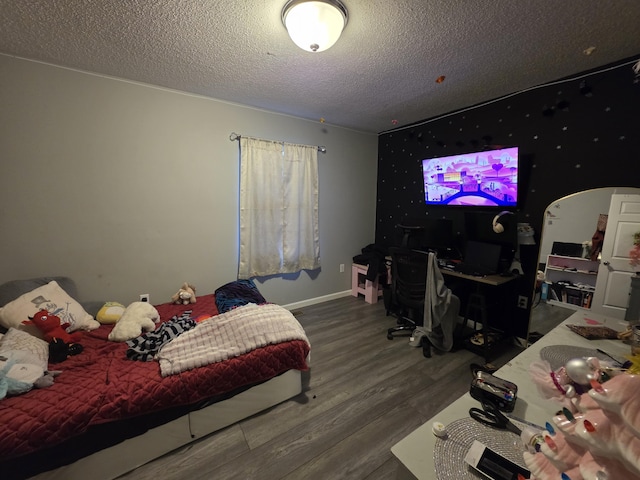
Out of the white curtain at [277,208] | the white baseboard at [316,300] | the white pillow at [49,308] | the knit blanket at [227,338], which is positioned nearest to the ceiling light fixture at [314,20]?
the white curtain at [277,208]

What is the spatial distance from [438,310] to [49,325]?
3049 mm

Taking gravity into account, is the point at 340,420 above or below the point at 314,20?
below

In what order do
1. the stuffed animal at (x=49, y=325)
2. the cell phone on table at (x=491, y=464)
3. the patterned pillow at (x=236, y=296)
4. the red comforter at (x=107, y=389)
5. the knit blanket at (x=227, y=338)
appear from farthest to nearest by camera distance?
1. the patterned pillow at (x=236, y=296)
2. the stuffed animal at (x=49, y=325)
3. the knit blanket at (x=227, y=338)
4. the red comforter at (x=107, y=389)
5. the cell phone on table at (x=491, y=464)

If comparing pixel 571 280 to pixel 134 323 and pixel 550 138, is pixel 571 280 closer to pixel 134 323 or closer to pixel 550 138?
pixel 550 138

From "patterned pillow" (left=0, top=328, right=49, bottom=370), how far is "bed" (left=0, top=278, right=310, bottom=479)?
113mm

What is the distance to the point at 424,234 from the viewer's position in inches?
125

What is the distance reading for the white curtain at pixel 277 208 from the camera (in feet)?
9.89

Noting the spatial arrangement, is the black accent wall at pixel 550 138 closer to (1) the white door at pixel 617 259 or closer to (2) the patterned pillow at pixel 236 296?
(1) the white door at pixel 617 259

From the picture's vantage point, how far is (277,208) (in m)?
3.22

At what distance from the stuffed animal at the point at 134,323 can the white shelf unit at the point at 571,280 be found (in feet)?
10.6

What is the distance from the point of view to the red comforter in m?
1.17

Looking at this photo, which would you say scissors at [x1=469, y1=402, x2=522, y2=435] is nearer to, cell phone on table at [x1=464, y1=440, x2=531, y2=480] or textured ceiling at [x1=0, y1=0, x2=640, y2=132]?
cell phone on table at [x1=464, y1=440, x2=531, y2=480]

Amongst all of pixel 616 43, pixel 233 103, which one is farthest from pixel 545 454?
pixel 233 103

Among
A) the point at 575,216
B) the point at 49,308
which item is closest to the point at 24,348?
the point at 49,308
